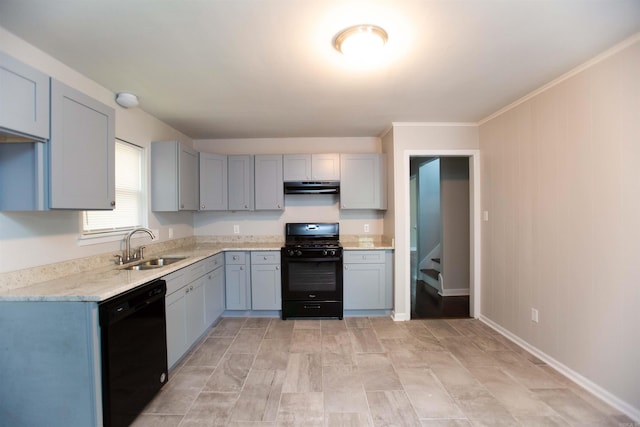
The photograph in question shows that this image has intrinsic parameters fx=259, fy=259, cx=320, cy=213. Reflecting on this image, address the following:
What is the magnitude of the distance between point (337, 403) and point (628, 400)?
1.93 meters

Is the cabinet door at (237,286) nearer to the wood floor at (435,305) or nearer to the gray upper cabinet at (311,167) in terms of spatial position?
the gray upper cabinet at (311,167)

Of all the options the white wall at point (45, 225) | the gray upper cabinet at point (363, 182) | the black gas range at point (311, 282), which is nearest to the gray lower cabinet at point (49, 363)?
the white wall at point (45, 225)

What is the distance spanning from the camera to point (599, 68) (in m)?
1.88

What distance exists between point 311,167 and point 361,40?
210 centimetres

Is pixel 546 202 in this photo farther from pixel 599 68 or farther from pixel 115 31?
pixel 115 31

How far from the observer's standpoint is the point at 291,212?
3895 millimetres

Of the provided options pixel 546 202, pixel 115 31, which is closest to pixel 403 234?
pixel 546 202

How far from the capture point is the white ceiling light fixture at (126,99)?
92.0 inches

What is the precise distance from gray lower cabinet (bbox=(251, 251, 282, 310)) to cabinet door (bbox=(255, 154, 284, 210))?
2.29 feet

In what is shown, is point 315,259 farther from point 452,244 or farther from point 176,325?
point 452,244

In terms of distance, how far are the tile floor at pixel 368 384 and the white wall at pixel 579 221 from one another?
0.32 metres

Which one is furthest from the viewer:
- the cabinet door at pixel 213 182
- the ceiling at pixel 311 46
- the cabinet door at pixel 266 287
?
the cabinet door at pixel 213 182

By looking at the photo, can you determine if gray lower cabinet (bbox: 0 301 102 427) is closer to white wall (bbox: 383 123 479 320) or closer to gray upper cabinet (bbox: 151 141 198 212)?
gray upper cabinet (bbox: 151 141 198 212)

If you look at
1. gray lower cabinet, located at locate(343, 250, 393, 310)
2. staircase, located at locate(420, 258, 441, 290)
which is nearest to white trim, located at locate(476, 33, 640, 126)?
gray lower cabinet, located at locate(343, 250, 393, 310)
